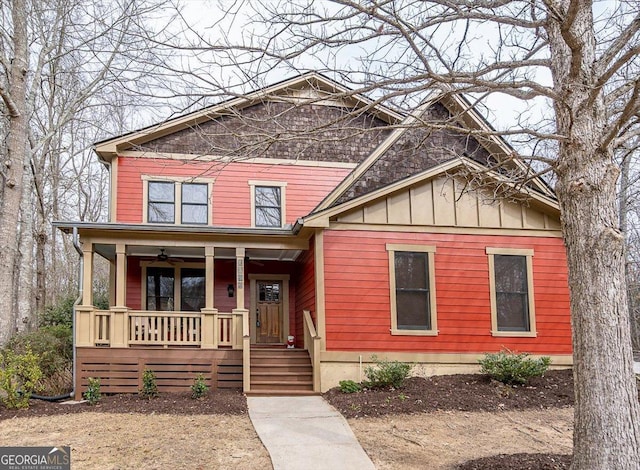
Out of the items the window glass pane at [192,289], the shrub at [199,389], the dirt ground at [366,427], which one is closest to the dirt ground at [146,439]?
the dirt ground at [366,427]

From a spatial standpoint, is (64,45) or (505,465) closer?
(505,465)

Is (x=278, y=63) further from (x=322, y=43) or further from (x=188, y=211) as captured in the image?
(x=188, y=211)

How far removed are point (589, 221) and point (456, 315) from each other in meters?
6.35

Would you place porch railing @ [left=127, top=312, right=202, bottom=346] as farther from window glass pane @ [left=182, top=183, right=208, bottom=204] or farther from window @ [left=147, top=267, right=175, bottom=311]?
window glass pane @ [left=182, top=183, right=208, bottom=204]

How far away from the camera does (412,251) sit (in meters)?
11.8

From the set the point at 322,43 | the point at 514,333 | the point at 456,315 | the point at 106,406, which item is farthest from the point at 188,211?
the point at 322,43

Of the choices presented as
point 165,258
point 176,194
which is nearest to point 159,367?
point 165,258

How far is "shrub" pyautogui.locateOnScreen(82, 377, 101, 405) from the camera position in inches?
393

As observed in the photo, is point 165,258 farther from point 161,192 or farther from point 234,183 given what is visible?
point 234,183

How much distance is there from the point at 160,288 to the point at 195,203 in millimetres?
2283

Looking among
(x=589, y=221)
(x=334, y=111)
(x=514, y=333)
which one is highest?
(x=334, y=111)

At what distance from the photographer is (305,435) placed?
7992 millimetres

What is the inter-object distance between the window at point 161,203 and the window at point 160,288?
130 centimetres

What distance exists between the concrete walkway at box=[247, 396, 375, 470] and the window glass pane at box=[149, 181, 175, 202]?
593 centimetres
